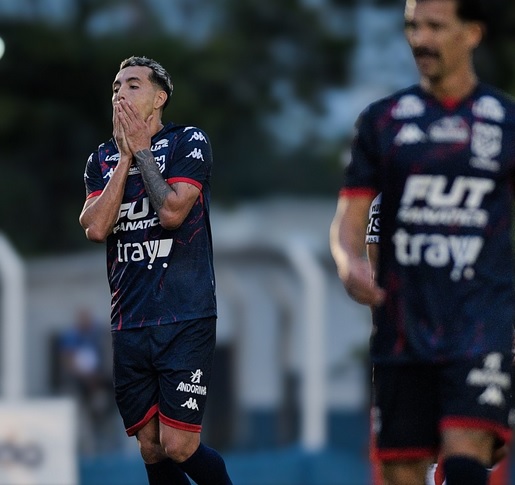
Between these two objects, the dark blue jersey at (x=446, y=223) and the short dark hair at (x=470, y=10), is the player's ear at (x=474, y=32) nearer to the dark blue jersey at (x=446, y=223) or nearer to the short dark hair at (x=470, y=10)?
the short dark hair at (x=470, y=10)

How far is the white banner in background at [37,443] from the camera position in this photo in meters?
10.5

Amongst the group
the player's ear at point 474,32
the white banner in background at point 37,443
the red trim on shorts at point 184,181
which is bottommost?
the white banner in background at point 37,443

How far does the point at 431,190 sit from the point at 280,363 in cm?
1706

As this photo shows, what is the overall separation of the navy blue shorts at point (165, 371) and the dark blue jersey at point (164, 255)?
0.06 metres

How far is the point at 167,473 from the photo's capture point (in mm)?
7422

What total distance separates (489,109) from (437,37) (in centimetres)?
33

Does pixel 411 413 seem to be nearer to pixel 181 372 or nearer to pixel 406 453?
pixel 406 453

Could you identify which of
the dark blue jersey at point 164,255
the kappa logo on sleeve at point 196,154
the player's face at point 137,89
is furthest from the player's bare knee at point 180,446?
the player's face at point 137,89

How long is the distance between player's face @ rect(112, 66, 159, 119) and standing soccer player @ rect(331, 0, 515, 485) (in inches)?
65.2

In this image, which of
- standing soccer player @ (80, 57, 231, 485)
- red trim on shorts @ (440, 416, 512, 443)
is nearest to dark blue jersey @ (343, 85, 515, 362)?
red trim on shorts @ (440, 416, 512, 443)

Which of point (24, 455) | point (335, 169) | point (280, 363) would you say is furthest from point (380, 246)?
point (335, 169)

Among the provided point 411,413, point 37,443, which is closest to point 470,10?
point 411,413

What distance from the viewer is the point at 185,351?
718cm

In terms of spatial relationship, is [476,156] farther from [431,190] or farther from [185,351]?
[185,351]
